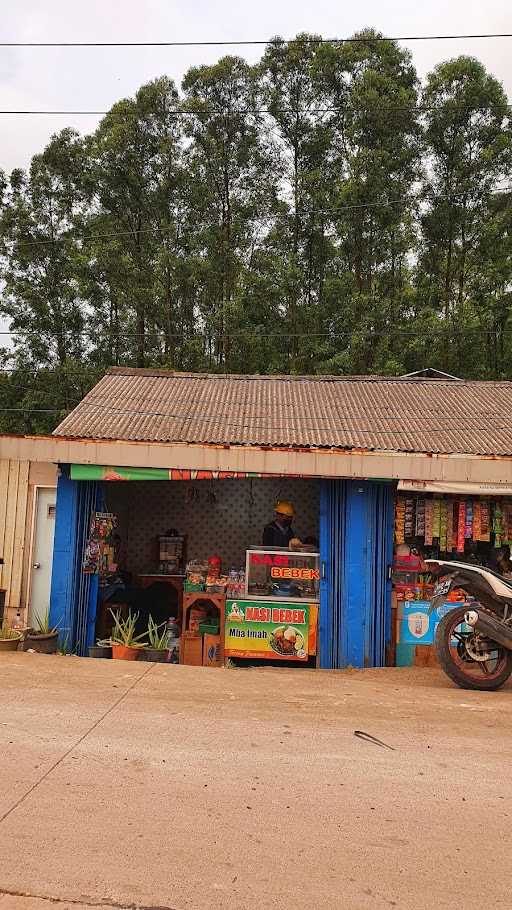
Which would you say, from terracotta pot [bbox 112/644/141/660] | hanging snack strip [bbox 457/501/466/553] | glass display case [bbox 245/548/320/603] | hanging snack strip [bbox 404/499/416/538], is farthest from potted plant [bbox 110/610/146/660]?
hanging snack strip [bbox 457/501/466/553]

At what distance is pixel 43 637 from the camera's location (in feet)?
32.1

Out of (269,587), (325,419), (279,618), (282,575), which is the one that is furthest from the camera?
(325,419)

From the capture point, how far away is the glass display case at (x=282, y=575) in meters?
10.1

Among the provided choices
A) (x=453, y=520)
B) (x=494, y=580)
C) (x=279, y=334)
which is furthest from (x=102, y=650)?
(x=279, y=334)

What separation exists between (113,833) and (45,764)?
1.22 metres

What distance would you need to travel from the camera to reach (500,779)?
5289 millimetres

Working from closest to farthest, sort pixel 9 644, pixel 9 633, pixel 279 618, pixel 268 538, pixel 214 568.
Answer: pixel 9 644 < pixel 9 633 < pixel 279 618 < pixel 214 568 < pixel 268 538

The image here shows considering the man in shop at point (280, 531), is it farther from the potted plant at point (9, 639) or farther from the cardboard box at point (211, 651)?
the potted plant at point (9, 639)

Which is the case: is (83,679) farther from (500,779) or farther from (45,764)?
(500,779)

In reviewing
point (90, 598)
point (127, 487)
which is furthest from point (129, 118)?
point (90, 598)

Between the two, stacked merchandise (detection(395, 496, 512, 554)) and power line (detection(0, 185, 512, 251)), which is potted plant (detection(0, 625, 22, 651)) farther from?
power line (detection(0, 185, 512, 251))

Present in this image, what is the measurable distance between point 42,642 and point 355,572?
165 inches

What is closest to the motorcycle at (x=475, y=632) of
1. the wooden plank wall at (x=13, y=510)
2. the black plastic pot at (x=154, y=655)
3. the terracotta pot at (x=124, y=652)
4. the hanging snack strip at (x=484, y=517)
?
the hanging snack strip at (x=484, y=517)

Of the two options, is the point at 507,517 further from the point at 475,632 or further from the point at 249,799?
the point at 249,799
